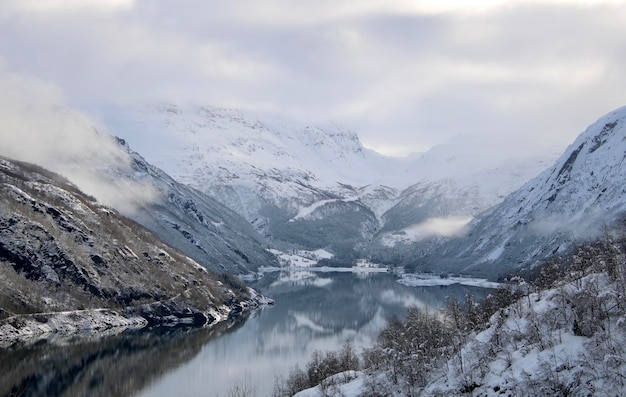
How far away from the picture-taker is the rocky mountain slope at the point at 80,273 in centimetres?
11425

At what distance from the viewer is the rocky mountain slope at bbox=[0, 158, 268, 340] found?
4498 inches

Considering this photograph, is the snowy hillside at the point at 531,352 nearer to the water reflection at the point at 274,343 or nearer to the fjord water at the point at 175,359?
the fjord water at the point at 175,359

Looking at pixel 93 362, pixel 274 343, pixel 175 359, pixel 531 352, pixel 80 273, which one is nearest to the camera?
pixel 531 352

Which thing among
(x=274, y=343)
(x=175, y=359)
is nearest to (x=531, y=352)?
(x=175, y=359)

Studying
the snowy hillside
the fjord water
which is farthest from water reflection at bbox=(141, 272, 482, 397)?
the snowy hillside

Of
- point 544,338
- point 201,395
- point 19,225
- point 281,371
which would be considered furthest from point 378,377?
point 19,225

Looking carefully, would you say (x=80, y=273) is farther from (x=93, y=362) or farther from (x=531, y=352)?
(x=531, y=352)

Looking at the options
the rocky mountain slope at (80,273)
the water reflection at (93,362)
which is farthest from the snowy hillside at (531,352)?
the rocky mountain slope at (80,273)

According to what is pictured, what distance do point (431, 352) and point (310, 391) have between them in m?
9.77

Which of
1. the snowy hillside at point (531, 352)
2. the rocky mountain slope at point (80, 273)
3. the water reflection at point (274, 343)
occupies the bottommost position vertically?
the water reflection at point (274, 343)

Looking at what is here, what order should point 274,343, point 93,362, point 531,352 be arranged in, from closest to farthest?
point 531,352 → point 93,362 → point 274,343

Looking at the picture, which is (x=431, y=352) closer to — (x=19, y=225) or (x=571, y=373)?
(x=571, y=373)

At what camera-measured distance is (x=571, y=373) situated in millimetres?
29922

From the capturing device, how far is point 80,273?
424 feet
